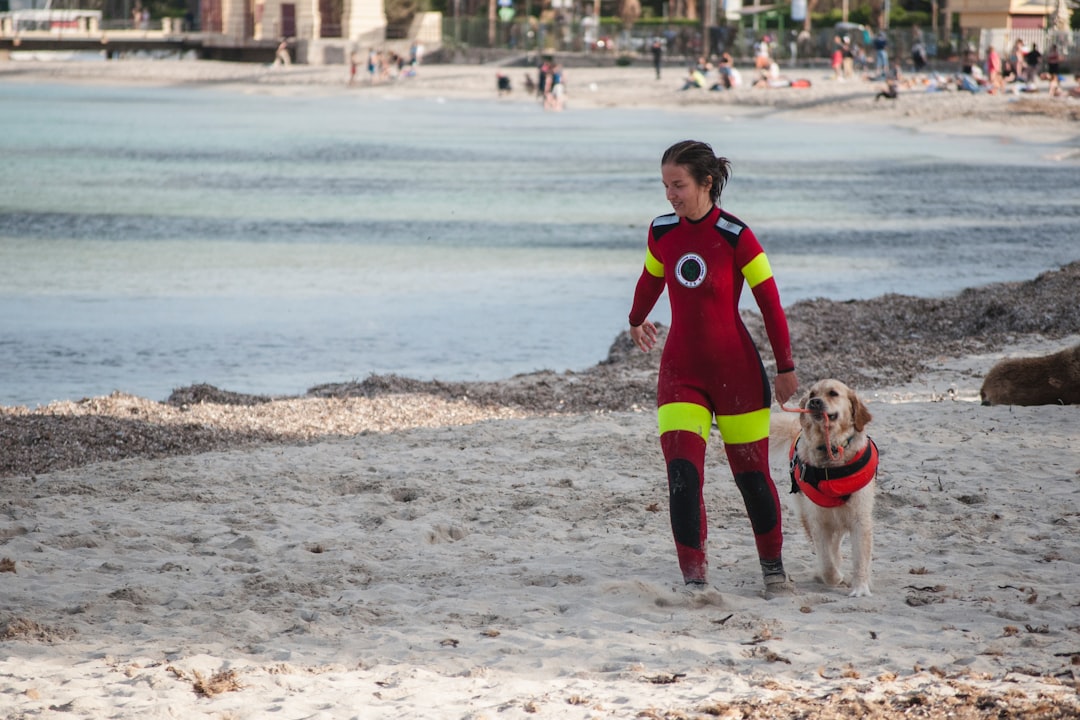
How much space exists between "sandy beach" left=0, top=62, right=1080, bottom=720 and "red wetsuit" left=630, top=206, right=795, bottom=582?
650 mm

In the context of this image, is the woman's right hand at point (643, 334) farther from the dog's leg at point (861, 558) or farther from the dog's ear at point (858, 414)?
the dog's leg at point (861, 558)

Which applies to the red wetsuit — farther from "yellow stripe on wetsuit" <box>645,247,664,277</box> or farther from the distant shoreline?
the distant shoreline

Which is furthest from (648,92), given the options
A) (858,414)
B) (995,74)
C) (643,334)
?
(858,414)

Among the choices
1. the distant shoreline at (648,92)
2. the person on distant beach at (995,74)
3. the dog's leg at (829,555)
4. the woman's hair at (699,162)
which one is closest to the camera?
the woman's hair at (699,162)

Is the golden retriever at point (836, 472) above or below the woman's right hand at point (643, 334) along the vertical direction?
below

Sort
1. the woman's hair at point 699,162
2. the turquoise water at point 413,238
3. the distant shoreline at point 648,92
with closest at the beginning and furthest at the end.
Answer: the woman's hair at point 699,162
the turquoise water at point 413,238
the distant shoreline at point 648,92

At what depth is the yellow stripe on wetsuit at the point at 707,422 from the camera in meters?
5.36

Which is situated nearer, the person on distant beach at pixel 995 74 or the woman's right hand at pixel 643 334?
the woman's right hand at pixel 643 334

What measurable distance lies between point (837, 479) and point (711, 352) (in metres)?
0.81

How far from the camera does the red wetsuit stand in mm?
5340

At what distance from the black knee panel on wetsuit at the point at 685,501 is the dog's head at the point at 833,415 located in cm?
58

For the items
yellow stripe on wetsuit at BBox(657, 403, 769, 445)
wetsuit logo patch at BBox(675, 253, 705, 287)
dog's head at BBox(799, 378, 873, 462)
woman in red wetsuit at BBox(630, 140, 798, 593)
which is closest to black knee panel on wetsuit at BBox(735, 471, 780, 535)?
woman in red wetsuit at BBox(630, 140, 798, 593)

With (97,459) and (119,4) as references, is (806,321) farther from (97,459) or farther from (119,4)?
(119,4)

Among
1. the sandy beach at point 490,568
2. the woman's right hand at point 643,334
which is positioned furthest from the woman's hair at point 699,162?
the sandy beach at point 490,568
